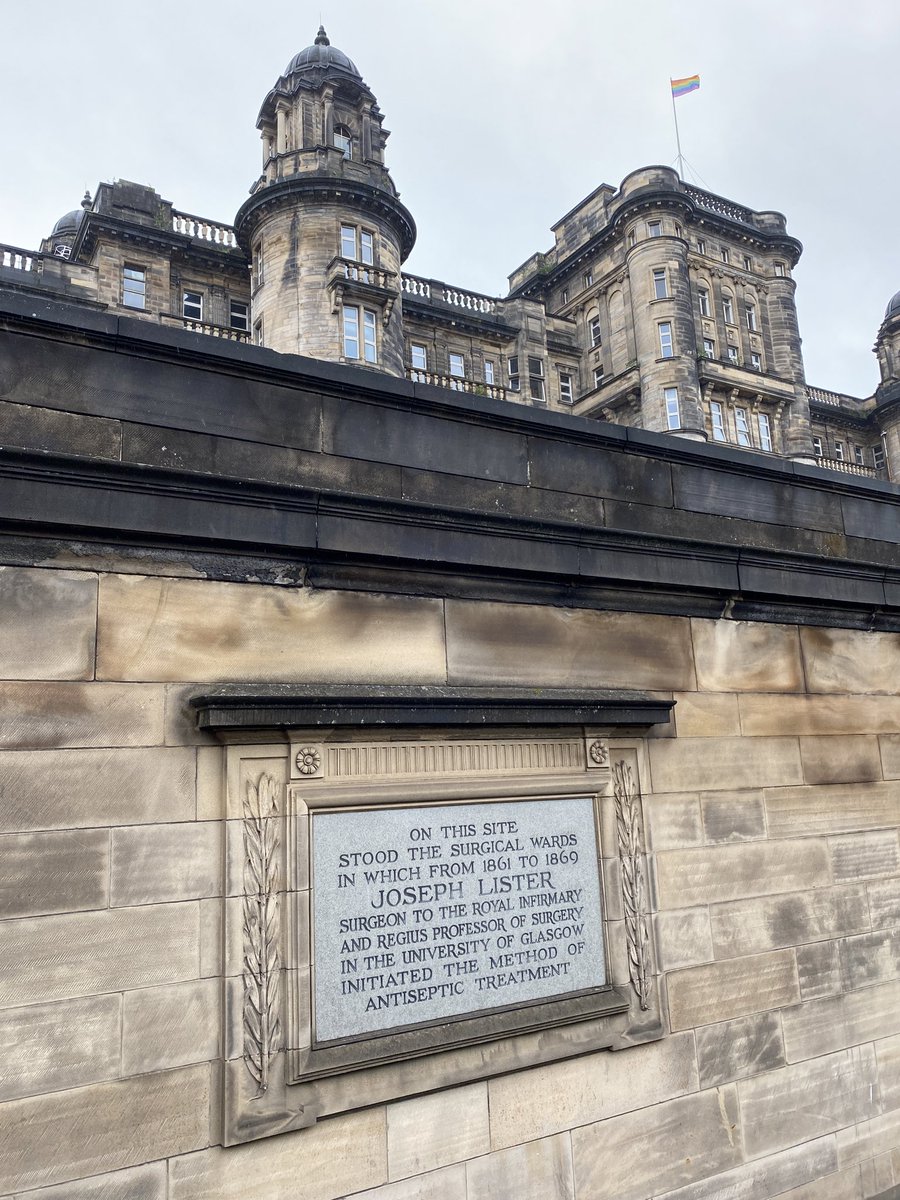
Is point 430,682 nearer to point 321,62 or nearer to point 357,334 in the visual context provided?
point 357,334

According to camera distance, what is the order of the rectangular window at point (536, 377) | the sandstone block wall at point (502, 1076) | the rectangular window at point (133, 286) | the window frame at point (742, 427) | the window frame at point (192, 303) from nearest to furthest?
the sandstone block wall at point (502, 1076) → the rectangular window at point (133, 286) → the window frame at point (192, 303) → the rectangular window at point (536, 377) → the window frame at point (742, 427)

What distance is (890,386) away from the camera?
5953cm

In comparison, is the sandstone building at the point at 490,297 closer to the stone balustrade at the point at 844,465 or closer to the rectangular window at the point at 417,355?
the rectangular window at the point at 417,355

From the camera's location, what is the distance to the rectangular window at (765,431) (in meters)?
47.1

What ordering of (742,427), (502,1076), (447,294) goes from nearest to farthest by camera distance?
1. (502,1076)
2. (447,294)
3. (742,427)

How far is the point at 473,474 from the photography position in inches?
211

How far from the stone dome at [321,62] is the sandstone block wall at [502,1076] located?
3736 cm

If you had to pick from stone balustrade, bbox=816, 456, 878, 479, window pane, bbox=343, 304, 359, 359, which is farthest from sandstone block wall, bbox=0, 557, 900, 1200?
stone balustrade, bbox=816, 456, 878, 479

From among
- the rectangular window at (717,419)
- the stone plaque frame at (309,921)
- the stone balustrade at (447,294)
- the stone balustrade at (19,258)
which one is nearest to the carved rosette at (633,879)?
the stone plaque frame at (309,921)

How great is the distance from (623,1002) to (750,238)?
54.3 m

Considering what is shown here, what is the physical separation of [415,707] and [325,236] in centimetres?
3077

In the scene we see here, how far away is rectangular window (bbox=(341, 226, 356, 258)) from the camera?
3181 centimetres

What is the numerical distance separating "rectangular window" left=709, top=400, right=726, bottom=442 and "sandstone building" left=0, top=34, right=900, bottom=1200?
40.2m

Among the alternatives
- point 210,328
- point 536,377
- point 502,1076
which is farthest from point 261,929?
point 536,377
